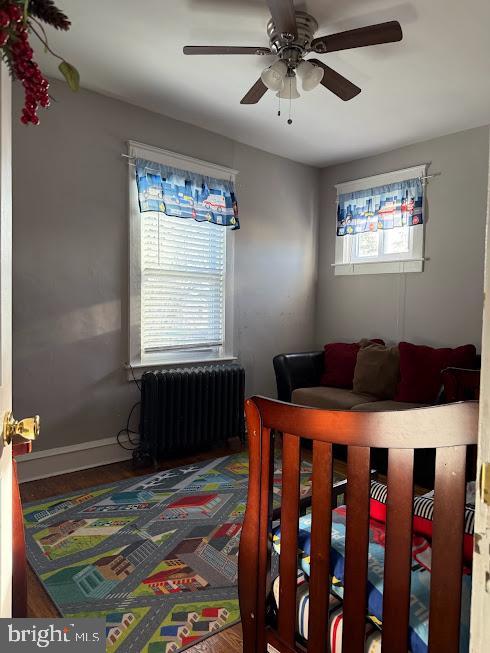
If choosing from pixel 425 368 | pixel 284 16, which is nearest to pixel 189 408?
pixel 425 368

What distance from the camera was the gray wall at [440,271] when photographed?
11.8 ft

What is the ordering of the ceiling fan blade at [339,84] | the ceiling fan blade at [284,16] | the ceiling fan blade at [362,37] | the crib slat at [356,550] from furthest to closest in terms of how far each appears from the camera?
the ceiling fan blade at [339,84], the ceiling fan blade at [362,37], the ceiling fan blade at [284,16], the crib slat at [356,550]

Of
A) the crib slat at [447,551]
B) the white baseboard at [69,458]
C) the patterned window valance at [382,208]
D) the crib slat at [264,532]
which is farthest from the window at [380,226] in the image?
the crib slat at [447,551]

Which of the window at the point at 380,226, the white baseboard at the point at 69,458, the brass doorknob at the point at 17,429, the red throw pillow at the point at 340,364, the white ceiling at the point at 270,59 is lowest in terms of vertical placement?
the white baseboard at the point at 69,458

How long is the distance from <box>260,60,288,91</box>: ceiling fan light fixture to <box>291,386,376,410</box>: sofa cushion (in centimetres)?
233

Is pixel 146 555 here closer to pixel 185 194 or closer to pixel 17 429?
pixel 17 429

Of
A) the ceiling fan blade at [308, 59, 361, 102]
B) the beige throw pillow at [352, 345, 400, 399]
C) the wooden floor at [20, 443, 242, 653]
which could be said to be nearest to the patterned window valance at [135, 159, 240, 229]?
the ceiling fan blade at [308, 59, 361, 102]

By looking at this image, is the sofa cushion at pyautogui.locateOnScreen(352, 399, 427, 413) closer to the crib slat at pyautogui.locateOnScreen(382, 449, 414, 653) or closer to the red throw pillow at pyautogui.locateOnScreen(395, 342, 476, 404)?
the red throw pillow at pyautogui.locateOnScreen(395, 342, 476, 404)

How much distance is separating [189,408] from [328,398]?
118 centimetres

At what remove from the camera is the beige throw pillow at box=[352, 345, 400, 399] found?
143 inches

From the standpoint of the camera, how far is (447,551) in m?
0.84

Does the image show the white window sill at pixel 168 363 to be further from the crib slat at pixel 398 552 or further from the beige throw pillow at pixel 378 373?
the crib slat at pixel 398 552

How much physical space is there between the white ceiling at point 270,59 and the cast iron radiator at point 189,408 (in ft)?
7.05

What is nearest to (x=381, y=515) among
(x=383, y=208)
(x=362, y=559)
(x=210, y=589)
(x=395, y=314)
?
(x=362, y=559)
